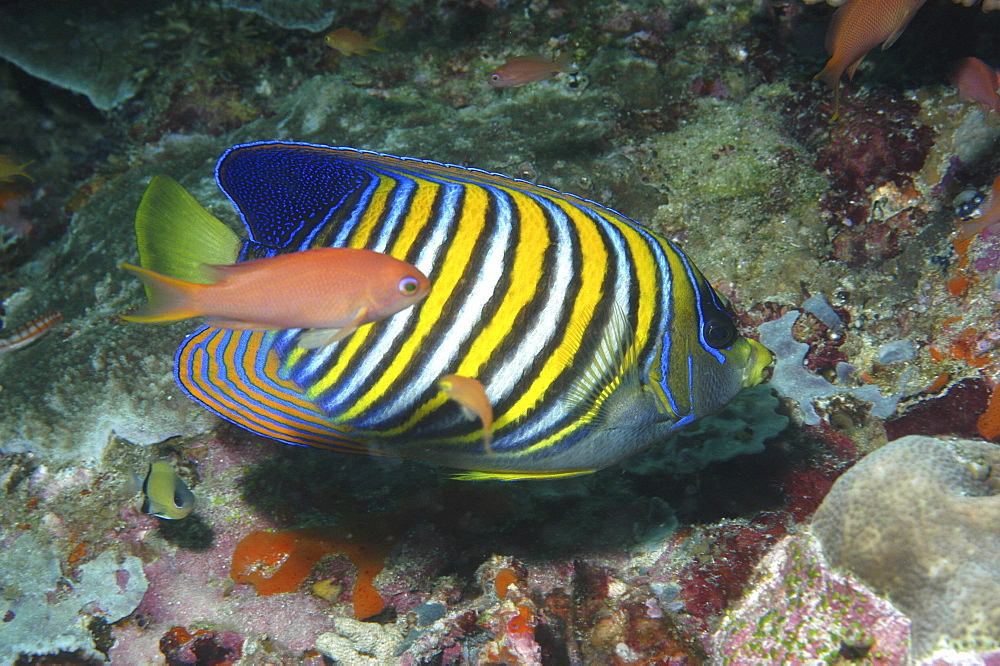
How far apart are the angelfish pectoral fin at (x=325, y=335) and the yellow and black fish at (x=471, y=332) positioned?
0.10 m

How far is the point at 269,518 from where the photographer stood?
2.79m

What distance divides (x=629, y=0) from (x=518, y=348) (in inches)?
167

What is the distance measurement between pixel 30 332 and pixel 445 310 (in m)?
3.54

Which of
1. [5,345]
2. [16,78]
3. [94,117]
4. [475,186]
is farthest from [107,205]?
[475,186]

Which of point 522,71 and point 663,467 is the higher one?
point 522,71

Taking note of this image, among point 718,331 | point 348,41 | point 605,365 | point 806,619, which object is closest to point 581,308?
point 605,365

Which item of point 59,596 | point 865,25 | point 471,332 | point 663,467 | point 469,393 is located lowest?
point 59,596

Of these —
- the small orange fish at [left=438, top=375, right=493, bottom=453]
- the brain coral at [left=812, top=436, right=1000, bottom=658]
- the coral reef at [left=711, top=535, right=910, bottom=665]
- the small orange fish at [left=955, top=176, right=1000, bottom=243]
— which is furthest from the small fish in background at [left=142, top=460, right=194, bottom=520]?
the small orange fish at [left=955, top=176, right=1000, bottom=243]

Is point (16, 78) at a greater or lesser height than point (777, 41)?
lesser

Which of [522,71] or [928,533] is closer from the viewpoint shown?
[928,533]

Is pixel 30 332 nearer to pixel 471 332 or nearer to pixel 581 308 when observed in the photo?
pixel 471 332

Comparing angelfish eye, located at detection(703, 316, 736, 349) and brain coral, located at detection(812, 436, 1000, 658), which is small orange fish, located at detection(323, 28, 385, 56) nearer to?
angelfish eye, located at detection(703, 316, 736, 349)

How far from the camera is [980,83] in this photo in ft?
9.54

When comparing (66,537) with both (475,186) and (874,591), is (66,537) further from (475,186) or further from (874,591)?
(874,591)
